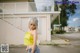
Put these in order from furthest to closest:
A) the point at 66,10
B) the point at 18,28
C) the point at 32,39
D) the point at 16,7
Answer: the point at 18,28 < the point at 16,7 < the point at 66,10 < the point at 32,39

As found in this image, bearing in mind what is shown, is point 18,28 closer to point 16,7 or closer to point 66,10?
point 16,7

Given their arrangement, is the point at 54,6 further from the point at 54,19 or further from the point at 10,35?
the point at 10,35

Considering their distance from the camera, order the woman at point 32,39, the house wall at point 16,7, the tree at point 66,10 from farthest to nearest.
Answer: the house wall at point 16,7 < the tree at point 66,10 < the woman at point 32,39

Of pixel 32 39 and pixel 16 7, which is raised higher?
pixel 16 7

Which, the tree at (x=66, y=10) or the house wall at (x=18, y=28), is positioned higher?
the tree at (x=66, y=10)

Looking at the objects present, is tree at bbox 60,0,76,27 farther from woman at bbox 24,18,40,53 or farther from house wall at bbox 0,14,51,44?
woman at bbox 24,18,40,53

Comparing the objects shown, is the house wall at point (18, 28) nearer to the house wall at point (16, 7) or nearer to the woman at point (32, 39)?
the house wall at point (16, 7)

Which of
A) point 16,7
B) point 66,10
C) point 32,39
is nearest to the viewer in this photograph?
point 32,39

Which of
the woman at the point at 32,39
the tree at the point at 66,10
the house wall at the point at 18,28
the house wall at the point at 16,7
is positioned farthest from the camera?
the house wall at the point at 18,28

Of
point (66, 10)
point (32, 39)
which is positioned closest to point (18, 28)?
point (66, 10)

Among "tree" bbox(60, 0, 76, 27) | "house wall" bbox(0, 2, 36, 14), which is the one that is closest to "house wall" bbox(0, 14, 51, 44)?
"house wall" bbox(0, 2, 36, 14)

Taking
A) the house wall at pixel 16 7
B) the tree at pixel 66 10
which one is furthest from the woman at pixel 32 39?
the house wall at pixel 16 7

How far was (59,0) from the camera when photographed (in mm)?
5809

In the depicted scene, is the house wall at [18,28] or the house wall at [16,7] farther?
the house wall at [18,28]
